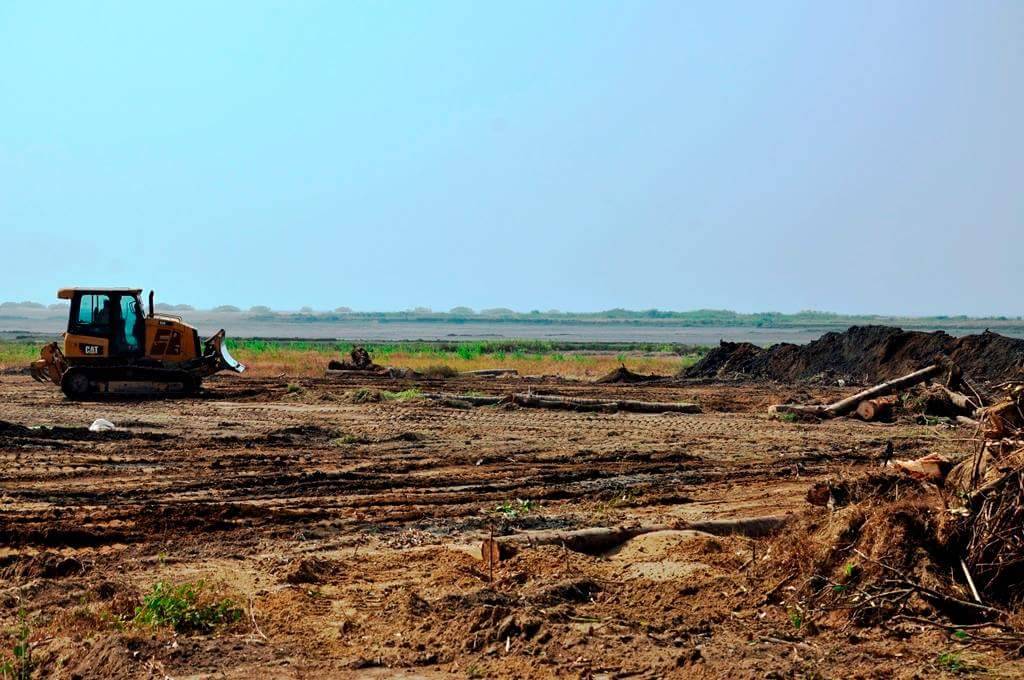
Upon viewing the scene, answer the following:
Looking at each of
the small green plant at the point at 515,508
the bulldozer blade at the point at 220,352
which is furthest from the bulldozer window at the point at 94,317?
the small green plant at the point at 515,508

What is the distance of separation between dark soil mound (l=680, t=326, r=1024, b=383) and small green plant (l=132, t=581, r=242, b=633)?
25.7m

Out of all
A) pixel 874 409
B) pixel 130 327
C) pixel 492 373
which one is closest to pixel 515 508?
pixel 874 409

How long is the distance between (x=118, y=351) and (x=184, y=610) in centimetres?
1884

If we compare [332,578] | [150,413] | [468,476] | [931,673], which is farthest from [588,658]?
[150,413]

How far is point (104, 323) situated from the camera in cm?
2488

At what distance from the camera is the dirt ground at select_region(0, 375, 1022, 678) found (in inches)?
270

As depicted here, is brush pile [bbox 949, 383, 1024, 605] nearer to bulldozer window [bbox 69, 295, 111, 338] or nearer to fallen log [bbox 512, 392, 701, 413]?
fallen log [bbox 512, 392, 701, 413]

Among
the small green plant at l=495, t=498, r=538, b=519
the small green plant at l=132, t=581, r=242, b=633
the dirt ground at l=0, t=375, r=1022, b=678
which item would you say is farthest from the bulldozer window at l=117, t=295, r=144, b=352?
the small green plant at l=132, t=581, r=242, b=633

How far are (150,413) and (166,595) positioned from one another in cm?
1549

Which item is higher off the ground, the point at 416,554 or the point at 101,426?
the point at 101,426

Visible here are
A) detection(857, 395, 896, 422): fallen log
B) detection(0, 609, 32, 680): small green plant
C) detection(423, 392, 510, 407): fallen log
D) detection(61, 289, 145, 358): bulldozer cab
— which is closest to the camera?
detection(0, 609, 32, 680): small green plant

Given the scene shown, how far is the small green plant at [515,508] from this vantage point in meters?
11.6

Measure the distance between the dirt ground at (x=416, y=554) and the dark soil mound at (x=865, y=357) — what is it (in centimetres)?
1341

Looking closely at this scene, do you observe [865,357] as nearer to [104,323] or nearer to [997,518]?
[104,323]
